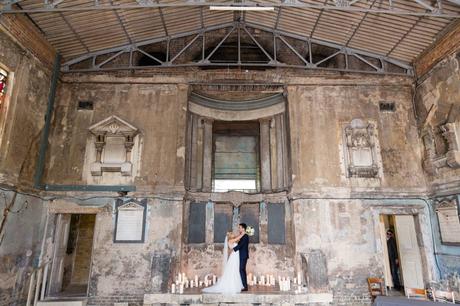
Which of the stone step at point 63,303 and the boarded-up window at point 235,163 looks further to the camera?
the boarded-up window at point 235,163

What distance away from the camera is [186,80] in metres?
9.92

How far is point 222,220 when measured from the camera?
9914 mm

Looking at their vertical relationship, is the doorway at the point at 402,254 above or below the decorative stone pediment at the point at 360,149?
below

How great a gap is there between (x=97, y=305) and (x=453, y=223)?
944cm

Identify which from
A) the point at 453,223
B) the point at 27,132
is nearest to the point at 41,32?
the point at 27,132

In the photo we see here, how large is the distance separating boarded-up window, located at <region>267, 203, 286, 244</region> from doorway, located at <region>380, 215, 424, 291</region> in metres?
2.97

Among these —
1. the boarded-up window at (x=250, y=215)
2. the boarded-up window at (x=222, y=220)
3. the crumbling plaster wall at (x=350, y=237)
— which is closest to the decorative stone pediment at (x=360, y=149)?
the crumbling plaster wall at (x=350, y=237)

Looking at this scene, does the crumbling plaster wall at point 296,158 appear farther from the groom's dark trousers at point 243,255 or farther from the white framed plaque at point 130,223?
the groom's dark trousers at point 243,255

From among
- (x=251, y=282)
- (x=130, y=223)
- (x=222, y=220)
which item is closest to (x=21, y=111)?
(x=130, y=223)

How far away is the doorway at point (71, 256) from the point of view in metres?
8.82

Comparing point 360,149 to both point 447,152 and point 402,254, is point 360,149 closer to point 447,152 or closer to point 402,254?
point 447,152

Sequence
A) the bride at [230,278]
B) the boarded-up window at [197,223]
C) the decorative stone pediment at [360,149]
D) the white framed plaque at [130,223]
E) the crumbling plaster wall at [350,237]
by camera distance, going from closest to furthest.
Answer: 1. the bride at [230,278]
2. the crumbling plaster wall at [350,237]
3. the white framed plaque at [130,223]
4. the decorative stone pediment at [360,149]
5. the boarded-up window at [197,223]

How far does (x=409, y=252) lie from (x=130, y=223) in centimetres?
828

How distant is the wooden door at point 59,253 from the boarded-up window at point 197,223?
369cm
